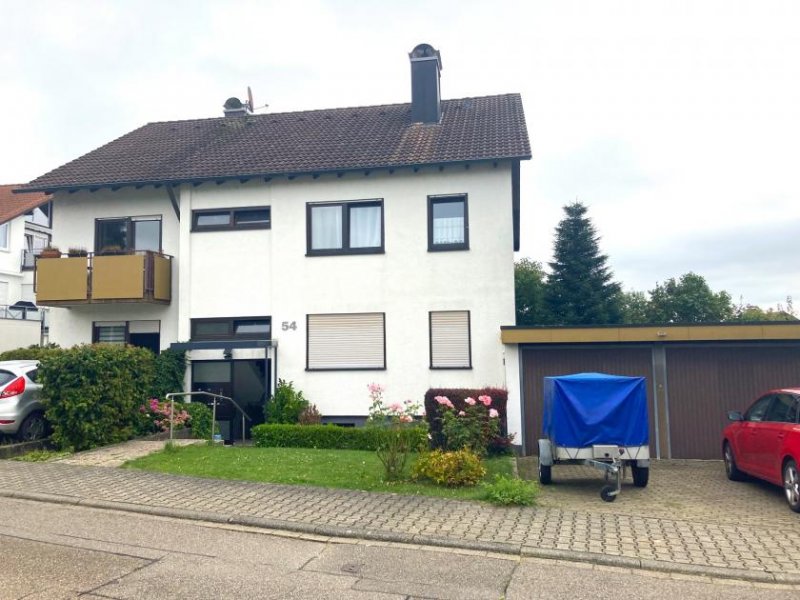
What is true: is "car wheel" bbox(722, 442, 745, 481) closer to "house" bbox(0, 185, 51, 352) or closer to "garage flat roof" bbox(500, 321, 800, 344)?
"garage flat roof" bbox(500, 321, 800, 344)

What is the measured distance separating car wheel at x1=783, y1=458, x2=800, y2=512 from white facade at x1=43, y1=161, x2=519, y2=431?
679 centimetres

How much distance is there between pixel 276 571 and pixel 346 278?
10.5 meters

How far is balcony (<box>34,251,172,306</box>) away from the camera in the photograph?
52.1 ft

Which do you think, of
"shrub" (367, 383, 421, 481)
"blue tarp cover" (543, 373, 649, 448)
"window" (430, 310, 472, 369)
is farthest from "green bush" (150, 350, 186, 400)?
"blue tarp cover" (543, 373, 649, 448)

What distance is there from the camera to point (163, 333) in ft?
55.7

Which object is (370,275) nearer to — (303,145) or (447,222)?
(447,222)

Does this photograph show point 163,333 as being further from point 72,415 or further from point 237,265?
point 72,415

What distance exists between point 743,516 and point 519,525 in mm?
3057

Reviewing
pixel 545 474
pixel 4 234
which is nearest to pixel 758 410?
pixel 545 474

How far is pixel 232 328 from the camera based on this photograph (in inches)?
645

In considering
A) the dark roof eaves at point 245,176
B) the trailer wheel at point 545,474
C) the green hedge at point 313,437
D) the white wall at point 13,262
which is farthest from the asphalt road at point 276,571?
the white wall at point 13,262

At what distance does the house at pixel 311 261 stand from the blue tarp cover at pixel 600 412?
17.5 ft

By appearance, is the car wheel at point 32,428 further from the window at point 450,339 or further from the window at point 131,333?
the window at point 450,339

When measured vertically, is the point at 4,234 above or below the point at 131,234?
above
